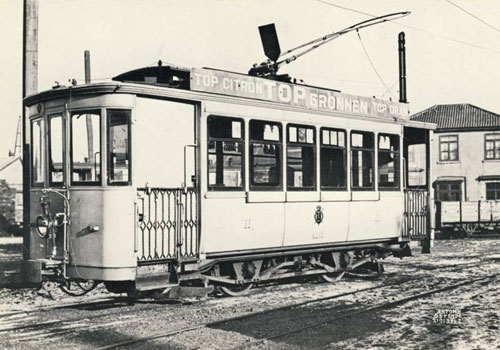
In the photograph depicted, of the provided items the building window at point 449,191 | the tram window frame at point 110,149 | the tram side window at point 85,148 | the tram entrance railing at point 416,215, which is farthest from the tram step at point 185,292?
the building window at point 449,191

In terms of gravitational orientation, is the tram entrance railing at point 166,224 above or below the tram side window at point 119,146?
below

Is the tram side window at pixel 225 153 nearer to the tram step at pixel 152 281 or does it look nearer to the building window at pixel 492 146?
the tram step at pixel 152 281

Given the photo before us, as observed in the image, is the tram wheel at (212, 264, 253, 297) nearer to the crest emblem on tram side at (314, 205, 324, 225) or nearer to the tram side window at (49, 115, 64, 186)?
the crest emblem on tram side at (314, 205, 324, 225)

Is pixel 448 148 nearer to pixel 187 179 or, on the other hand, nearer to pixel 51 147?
pixel 187 179

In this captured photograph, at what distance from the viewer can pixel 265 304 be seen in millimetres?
9453

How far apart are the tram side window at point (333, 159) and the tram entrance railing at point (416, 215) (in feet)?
7.12

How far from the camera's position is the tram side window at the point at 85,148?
336 inches

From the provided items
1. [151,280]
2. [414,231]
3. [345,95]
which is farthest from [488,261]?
[151,280]

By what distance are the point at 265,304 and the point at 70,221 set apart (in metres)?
2.96

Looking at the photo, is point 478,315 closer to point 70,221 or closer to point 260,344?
point 260,344

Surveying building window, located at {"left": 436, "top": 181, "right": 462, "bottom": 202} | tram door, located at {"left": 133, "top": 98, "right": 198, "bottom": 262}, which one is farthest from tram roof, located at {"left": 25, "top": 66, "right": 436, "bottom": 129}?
building window, located at {"left": 436, "top": 181, "right": 462, "bottom": 202}

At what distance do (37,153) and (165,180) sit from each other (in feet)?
6.30

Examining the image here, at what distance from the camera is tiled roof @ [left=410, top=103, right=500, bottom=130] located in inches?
1668

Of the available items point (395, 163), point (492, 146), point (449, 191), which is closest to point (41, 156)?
point (395, 163)
